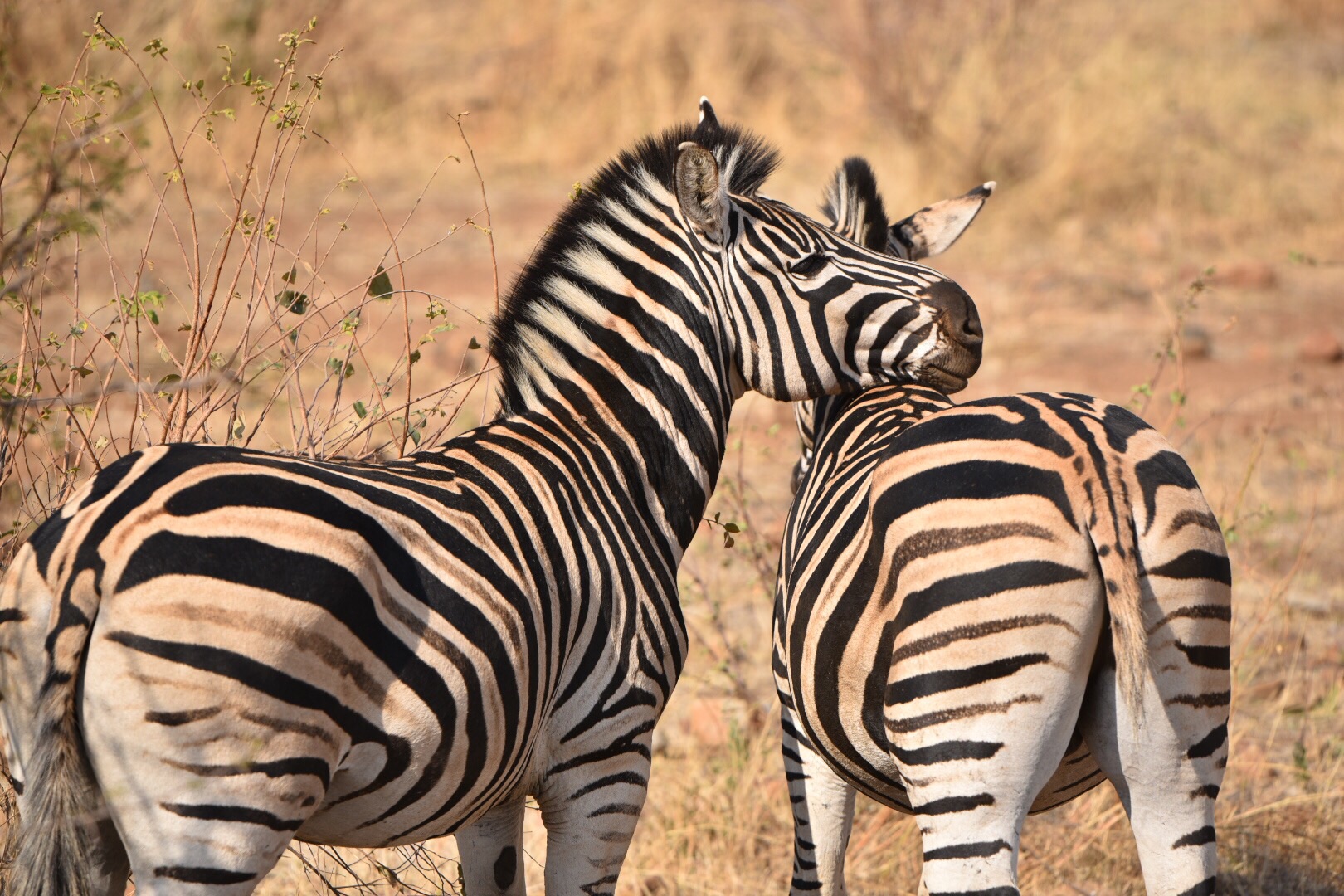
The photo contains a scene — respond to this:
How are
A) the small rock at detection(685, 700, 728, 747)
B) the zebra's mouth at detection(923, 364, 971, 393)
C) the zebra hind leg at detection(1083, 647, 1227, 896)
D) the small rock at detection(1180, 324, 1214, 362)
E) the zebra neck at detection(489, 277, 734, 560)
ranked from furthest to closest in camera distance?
the small rock at detection(1180, 324, 1214, 362), the small rock at detection(685, 700, 728, 747), the zebra's mouth at detection(923, 364, 971, 393), the zebra neck at detection(489, 277, 734, 560), the zebra hind leg at detection(1083, 647, 1227, 896)

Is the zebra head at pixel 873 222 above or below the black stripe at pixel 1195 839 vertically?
above

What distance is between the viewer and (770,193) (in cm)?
1178

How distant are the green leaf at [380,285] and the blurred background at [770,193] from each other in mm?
92

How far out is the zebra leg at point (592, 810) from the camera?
9.89ft

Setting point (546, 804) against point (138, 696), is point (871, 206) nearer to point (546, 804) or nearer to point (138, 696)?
point (546, 804)

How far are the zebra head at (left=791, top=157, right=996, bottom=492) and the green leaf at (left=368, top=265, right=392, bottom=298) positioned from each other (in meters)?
1.34

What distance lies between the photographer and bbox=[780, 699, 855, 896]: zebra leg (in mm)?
3557

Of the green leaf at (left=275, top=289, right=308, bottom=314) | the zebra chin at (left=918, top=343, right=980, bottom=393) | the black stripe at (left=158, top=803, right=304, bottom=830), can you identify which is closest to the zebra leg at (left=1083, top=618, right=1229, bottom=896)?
the zebra chin at (left=918, top=343, right=980, bottom=393)

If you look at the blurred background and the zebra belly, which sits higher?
the blurred background

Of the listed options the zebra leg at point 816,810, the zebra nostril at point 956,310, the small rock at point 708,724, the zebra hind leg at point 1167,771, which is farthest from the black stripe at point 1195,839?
the small rock at point 708,724

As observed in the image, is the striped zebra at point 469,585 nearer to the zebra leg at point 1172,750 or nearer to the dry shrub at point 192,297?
the dry shrub at point 192,297

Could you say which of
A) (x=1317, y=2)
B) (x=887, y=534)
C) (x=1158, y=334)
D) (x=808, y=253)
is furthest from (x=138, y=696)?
(x=1317, y=2)

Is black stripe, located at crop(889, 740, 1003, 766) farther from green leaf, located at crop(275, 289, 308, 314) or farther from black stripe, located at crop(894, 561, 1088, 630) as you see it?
green leaf, located at crop(275, 289, 308, 314)

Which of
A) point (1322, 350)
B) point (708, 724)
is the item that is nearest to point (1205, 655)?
point (708, 724)
